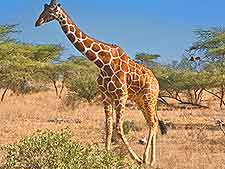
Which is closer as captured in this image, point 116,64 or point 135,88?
point 116,64

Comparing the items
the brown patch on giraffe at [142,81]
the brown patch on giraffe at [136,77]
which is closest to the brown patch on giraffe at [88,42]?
the brown patch on giraffe at [136,77]

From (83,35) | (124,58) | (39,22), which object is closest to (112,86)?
(124,58)

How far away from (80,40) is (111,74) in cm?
78

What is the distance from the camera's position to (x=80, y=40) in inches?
334

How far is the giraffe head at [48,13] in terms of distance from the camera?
832 centimetres

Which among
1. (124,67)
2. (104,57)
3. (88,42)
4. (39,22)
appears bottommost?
(124,67)

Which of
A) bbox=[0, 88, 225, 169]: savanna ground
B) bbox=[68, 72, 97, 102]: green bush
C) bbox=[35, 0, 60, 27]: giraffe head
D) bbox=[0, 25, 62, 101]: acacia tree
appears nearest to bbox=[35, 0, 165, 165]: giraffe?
bbox=[35, 0, 60, 27]: giraffe head

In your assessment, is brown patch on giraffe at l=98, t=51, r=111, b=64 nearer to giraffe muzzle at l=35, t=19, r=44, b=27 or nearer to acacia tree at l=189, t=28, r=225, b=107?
giraffe muzzle at l=35, t=19, r=44, b=27

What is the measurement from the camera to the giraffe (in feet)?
27.1

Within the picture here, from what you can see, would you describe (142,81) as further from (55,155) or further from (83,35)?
(55,155)

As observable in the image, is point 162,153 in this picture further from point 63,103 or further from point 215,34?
point 63,103

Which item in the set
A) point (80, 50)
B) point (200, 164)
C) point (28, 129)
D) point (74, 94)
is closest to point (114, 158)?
point (80, 50)

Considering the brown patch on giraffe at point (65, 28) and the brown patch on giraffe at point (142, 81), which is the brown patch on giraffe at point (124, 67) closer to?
the brown patch on giraffe at point (142, 81)

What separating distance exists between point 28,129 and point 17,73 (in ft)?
30.4
